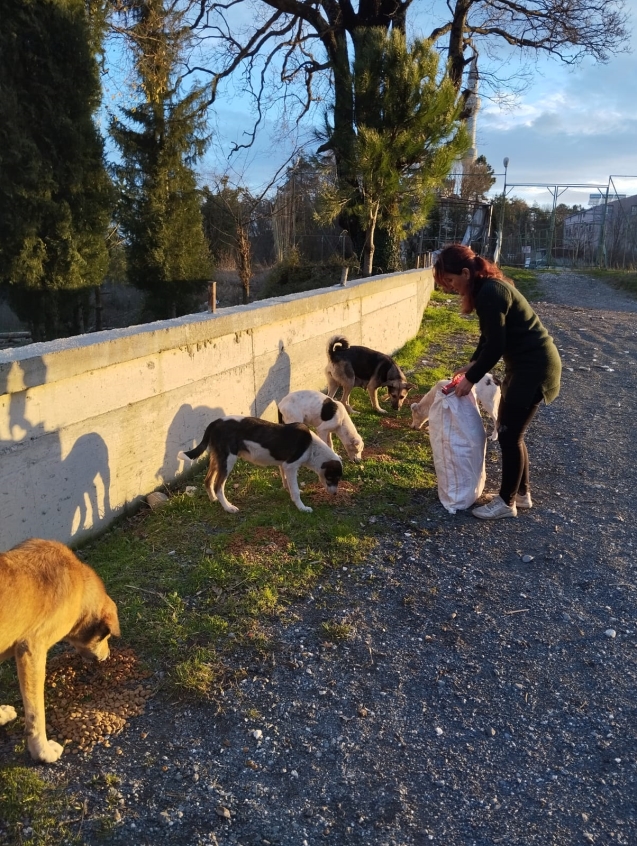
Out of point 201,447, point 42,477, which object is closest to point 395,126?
point 201,447

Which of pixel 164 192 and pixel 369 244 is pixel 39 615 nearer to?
pixel 369 244

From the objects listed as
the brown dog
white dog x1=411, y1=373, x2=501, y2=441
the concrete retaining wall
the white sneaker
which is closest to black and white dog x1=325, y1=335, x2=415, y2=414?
the concrete retaining wall

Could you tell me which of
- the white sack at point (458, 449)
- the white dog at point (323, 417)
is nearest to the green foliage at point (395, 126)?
the white dog at point (323, 417)

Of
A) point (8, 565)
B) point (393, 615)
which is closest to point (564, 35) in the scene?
point (393, 615)

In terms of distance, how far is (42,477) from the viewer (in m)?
4.07

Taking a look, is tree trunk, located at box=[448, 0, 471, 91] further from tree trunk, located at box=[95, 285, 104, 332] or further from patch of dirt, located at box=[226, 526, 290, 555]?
patch of dirt, located at box=[226, 526, 290, 555]

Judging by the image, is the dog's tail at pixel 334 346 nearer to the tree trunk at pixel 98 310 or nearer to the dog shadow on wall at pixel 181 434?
the dog shadow on wall at pixel 181 434

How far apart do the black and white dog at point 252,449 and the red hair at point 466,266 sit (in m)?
1.74

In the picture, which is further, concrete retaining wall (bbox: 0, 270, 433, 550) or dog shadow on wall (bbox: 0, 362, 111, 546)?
concrete retaining wall (bbox: 0, 270, 433, 550)

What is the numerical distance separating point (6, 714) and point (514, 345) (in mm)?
3935

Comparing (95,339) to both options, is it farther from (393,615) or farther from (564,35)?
(564,35)

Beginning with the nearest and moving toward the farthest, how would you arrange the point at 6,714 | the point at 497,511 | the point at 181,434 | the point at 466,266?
the point at 6,714 < the point at 466,266 < the point at 497,511 < the point at 181,434

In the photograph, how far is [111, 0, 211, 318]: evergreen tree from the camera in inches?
618

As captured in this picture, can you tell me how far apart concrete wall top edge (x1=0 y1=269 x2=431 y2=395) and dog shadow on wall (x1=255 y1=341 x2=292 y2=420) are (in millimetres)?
537
